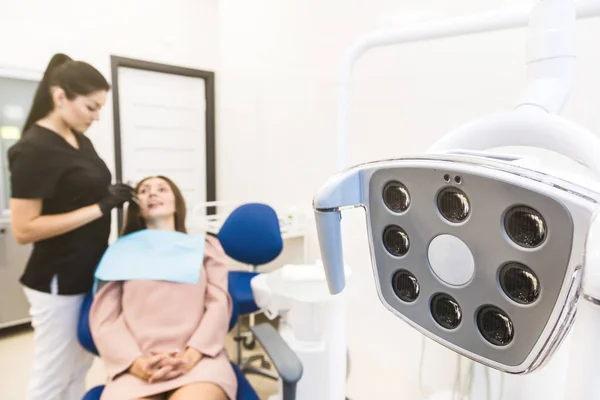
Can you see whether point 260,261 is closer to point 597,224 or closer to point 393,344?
point 393,344

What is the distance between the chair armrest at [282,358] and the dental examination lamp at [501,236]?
0.62 metres

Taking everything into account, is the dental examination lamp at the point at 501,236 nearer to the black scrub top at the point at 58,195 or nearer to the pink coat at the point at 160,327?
the pink coat at the point at 160,327

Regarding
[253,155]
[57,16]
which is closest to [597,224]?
[253,155]

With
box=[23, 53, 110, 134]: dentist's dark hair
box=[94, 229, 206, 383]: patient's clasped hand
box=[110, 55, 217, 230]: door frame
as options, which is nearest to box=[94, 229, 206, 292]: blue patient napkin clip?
box=[94, 229, 206, 383]: patient's clasped hand

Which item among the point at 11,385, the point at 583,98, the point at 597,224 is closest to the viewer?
the point at 597,224

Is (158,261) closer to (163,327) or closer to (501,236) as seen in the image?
(163,327)

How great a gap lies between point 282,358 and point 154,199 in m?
0.93

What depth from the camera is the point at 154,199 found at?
1.75 metres

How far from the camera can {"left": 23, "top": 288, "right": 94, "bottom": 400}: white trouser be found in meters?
1.47

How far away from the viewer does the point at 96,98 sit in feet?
5.20

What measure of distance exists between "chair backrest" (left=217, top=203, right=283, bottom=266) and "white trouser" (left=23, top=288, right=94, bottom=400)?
822 mm

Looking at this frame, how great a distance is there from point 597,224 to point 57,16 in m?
3.02

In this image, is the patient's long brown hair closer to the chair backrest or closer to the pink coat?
the pink coat

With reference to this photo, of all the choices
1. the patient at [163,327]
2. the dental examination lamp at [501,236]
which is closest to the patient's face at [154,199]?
the patient at [163,327]
